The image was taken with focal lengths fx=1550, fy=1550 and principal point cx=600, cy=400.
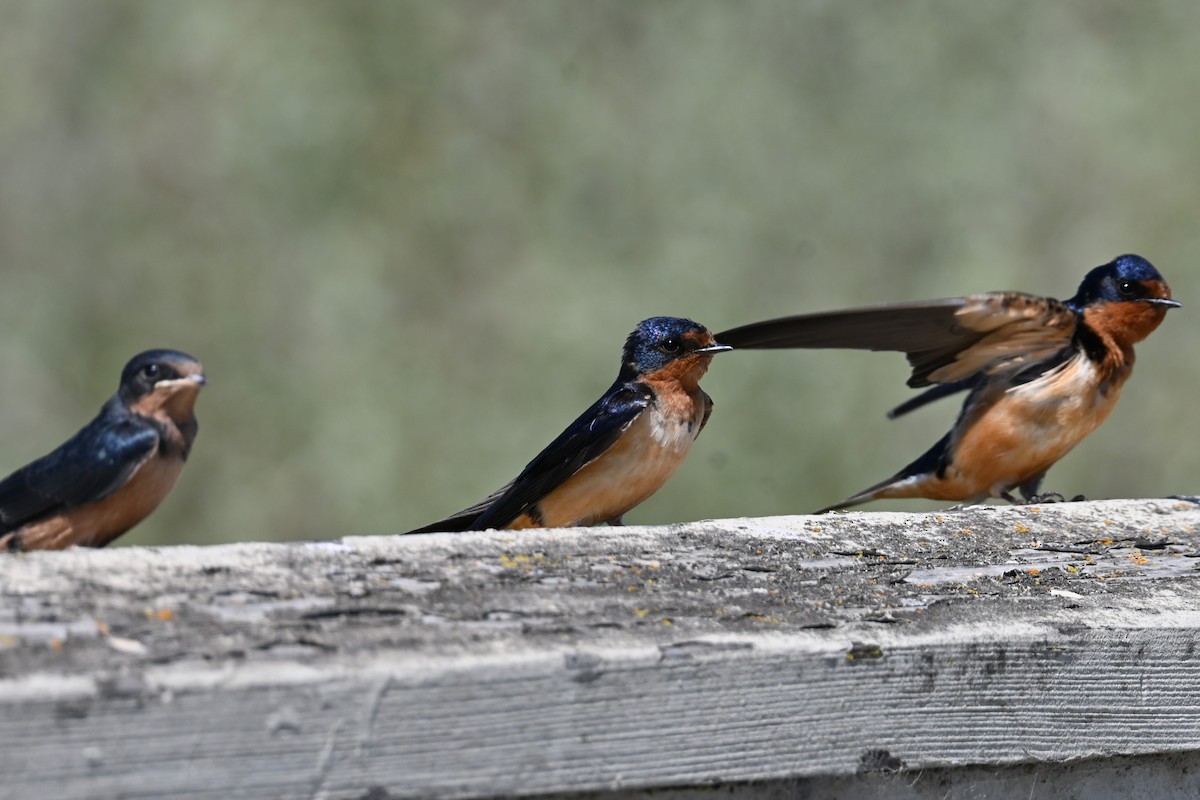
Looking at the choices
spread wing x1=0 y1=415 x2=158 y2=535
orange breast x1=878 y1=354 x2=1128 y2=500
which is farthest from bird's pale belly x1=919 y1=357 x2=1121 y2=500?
spread wing x1=0 y1=415 x2=158 y2=535

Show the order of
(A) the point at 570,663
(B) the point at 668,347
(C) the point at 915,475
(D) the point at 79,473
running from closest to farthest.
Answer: (A) the point at 570,663 → (D) the point at 79,473 → (B) the point at 668,347 → (C) the point at 915,475

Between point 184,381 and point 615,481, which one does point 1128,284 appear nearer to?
point 615,481

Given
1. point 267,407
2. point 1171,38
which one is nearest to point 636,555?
point 267,407

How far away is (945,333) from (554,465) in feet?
5.08

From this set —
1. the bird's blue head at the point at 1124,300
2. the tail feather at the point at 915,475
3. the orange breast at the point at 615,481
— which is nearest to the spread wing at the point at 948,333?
the bird's blue head at the point at 1124,300

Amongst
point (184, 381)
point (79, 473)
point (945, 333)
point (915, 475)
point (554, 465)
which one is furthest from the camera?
point (915, 475)

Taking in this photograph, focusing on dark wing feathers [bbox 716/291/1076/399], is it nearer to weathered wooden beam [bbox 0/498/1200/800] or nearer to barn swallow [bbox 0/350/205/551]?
weathered wooden beam [bbox 0/498/1200/800]

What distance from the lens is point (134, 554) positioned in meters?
1.88

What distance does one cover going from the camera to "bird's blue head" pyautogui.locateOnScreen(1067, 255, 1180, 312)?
463cm

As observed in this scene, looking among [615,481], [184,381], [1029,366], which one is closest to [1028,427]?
[1029,366]

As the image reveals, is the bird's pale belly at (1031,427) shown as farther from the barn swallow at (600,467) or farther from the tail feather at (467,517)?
Result: the tail feather at (467,517)

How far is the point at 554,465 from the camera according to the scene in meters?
3.56

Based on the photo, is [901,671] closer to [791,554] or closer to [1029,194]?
[791,554]

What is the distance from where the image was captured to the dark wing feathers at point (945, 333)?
3.91m
